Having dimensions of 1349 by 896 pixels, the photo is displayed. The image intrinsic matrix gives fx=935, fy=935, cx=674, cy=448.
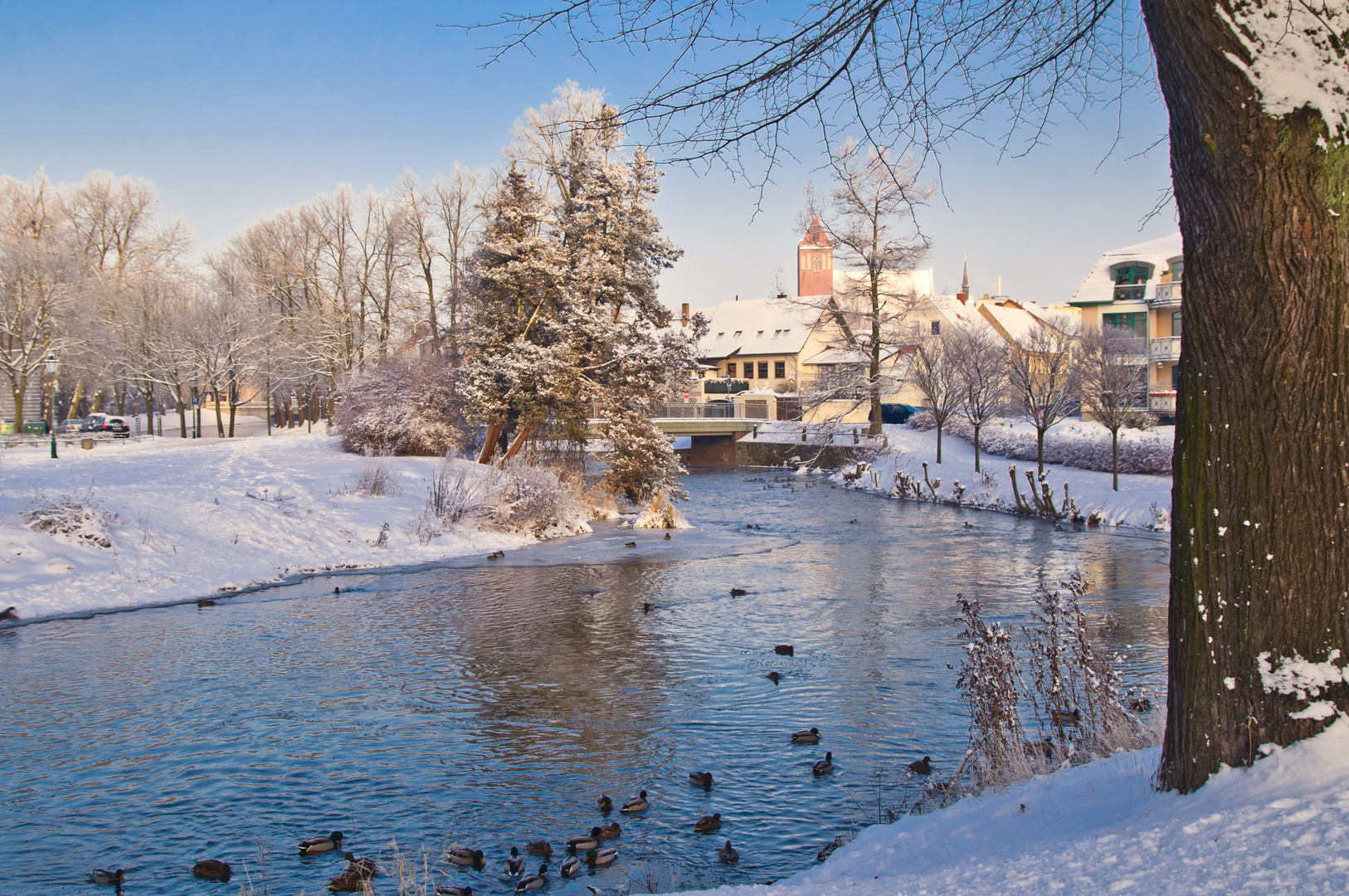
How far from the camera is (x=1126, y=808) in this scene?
13.7ft

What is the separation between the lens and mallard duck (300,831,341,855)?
6.54 meters

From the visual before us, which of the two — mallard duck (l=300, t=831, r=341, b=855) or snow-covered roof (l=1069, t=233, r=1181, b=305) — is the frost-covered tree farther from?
snow-covered roof (l=1069, t=233, r=1181, b=305)

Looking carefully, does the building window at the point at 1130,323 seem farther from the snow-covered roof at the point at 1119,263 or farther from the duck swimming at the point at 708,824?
the duck swimming at the point at 708,824

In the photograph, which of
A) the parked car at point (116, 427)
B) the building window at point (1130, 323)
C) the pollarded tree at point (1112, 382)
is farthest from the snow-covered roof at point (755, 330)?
the parked car at point (116, 427)

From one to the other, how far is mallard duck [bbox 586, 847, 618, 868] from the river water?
7.1 inches

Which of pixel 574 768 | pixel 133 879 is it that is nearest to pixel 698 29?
pixel 574 768

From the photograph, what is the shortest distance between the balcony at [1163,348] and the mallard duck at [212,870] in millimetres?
46084

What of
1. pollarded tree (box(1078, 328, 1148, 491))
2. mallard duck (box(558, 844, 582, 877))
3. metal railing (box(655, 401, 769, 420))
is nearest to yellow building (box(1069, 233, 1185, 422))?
pollarded tree (box(1078, 328, 1148, 491))

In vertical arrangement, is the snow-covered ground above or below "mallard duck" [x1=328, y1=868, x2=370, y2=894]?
above

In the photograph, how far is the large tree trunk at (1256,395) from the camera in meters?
3.74

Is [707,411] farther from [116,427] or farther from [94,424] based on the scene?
[94,424]

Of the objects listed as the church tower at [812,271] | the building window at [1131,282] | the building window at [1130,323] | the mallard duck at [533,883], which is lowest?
the mallard duck at [533,883]

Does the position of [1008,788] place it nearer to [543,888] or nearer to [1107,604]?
[543,888]

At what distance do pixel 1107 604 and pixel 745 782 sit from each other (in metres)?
9.31
